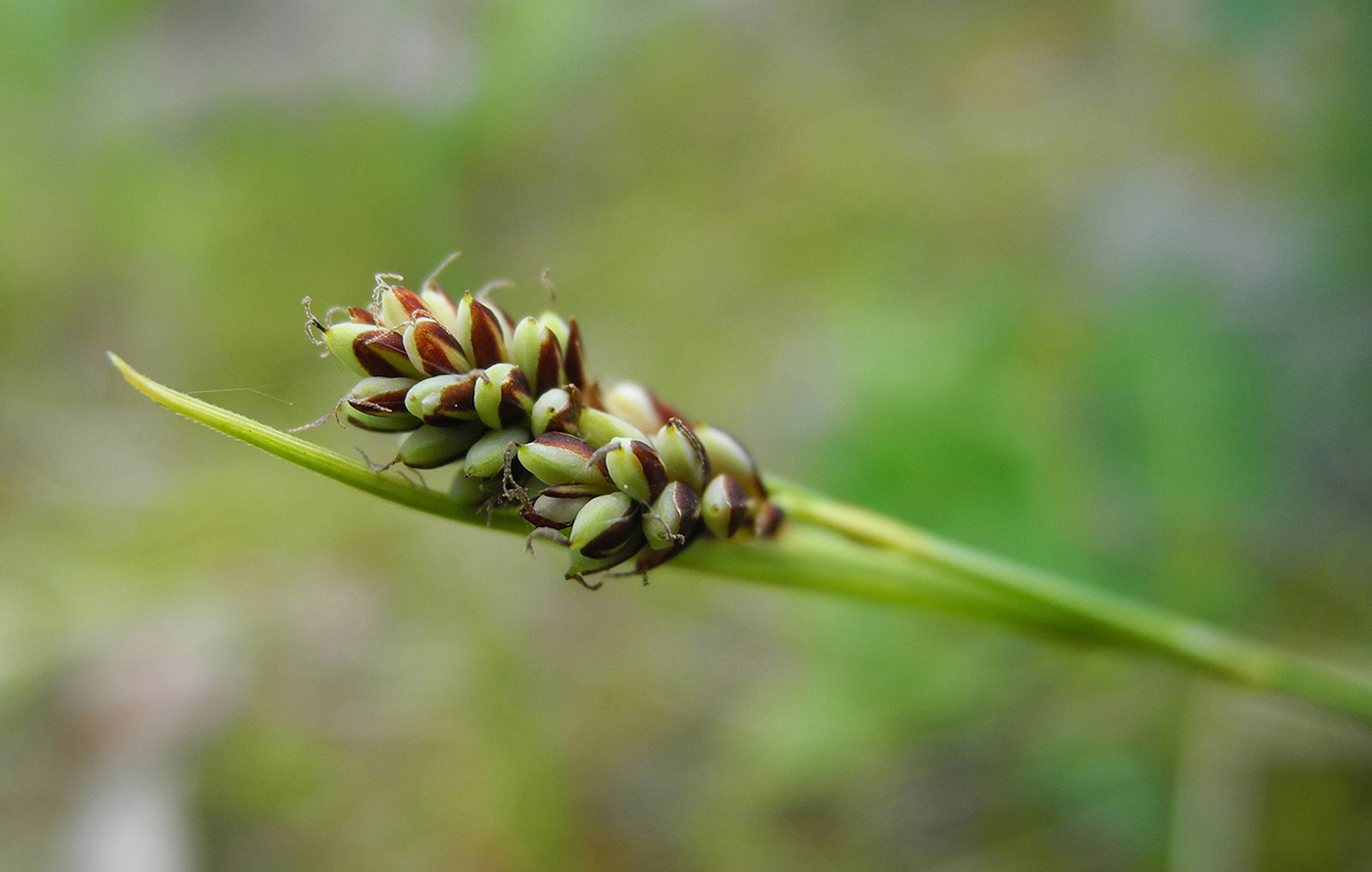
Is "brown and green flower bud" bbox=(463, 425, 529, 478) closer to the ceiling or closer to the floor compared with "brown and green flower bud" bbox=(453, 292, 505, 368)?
closer to the floor

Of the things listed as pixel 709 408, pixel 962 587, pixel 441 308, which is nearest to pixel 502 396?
pixel 441 308

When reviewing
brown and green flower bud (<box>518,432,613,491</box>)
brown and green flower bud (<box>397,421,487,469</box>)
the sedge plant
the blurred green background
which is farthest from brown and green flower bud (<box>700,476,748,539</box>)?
the blurred green background

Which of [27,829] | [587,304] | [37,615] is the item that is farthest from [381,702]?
[587,304]

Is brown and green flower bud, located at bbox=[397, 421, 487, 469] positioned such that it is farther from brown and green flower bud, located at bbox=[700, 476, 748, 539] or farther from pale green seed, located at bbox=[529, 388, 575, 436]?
brown and green flower bud, located at bbox=[700, 476, 748, 539]

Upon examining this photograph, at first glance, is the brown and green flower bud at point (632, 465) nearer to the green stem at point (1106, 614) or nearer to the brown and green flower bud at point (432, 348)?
the brown and green flower bud at point (432, 348)

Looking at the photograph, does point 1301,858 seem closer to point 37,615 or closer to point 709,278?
point 709,278
